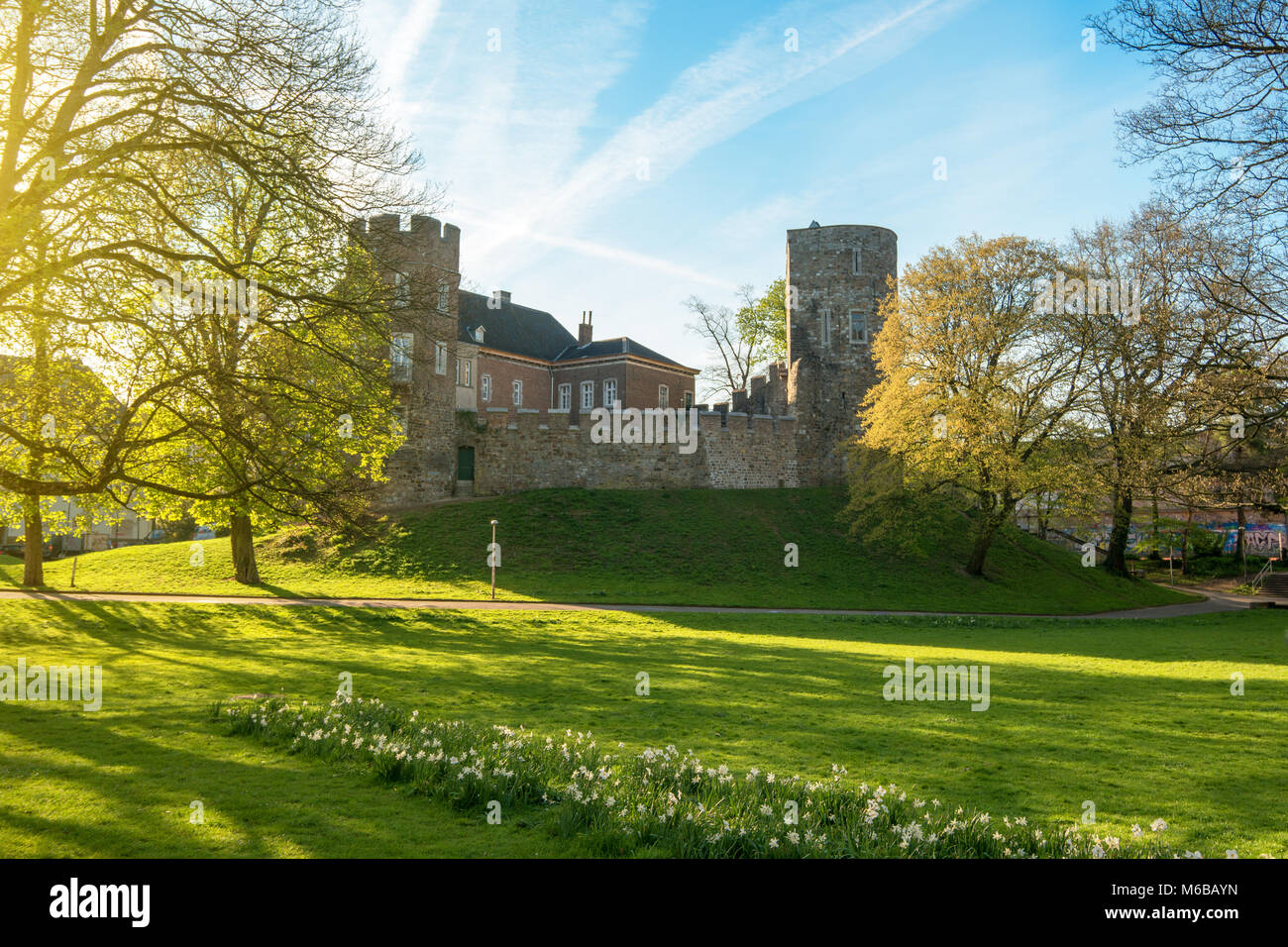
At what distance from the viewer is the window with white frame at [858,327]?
45.0 m

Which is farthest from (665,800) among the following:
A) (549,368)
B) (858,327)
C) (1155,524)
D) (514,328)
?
(514,328)

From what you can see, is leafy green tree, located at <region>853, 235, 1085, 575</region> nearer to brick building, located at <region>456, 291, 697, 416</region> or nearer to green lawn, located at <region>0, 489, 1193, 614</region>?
green lawn, located at <region>0, 489, 1193, 614</region>

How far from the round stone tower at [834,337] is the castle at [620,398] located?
0.06 metres

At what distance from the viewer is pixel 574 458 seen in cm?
4088

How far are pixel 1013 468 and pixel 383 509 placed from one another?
2696 cm

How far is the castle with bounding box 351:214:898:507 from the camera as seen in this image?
126 feet

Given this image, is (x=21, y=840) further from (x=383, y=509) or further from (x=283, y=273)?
(x=383, y=509)

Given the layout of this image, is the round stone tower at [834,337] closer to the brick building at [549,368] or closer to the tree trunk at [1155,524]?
the brick building at [549,368]

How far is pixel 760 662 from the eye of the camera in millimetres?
14281

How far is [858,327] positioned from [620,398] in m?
16.1

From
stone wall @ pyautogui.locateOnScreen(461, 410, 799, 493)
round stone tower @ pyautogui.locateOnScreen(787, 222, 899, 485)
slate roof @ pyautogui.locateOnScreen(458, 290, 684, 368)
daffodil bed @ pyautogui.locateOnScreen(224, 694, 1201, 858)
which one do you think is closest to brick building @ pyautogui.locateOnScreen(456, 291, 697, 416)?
slate roof @ pyautogui.locateOnScreen(458, 290, 684, 368)

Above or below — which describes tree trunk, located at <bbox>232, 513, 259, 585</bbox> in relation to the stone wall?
below

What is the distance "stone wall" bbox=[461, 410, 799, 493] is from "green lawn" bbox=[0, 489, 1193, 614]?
1628mm
